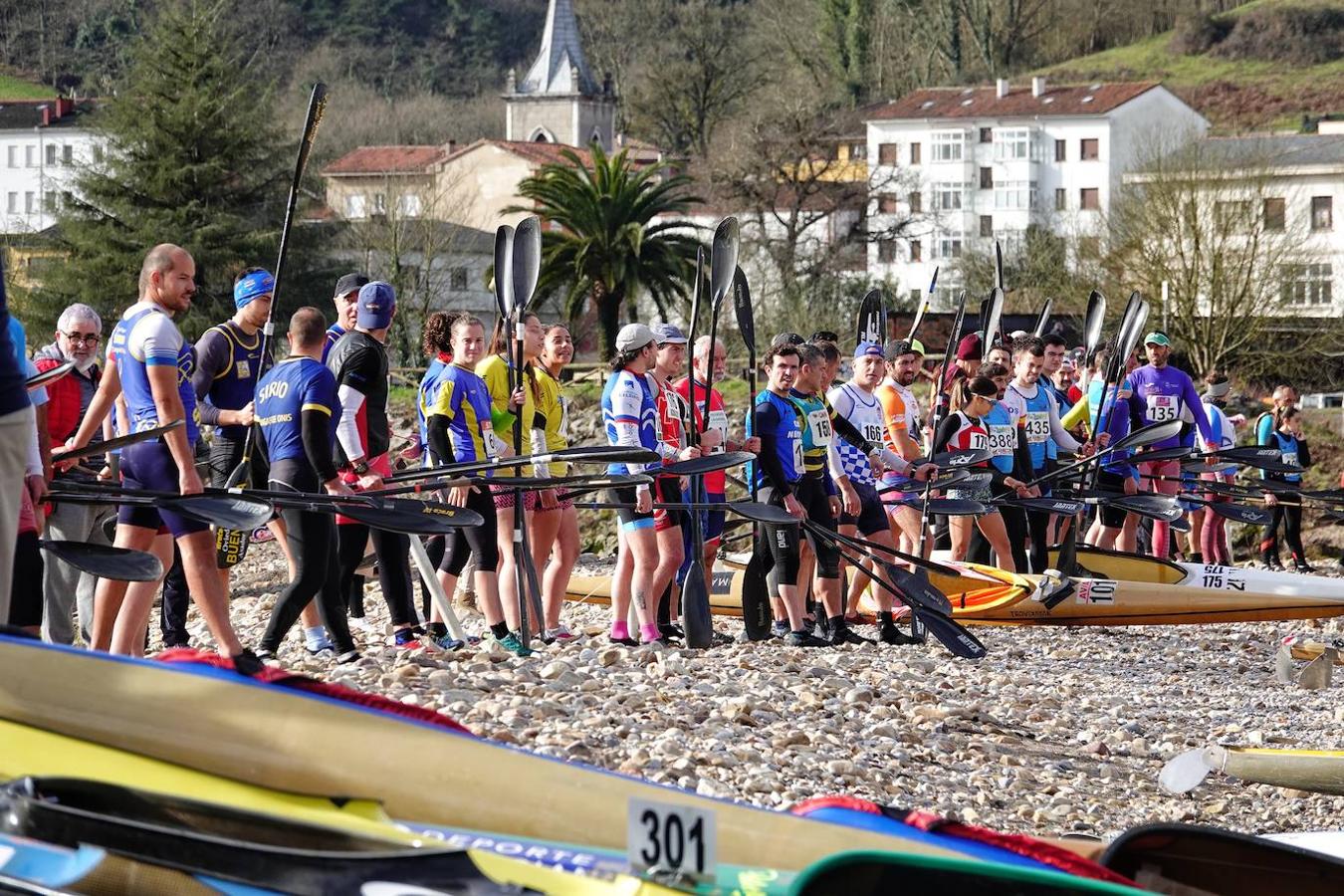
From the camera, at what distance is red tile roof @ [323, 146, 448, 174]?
78188mm

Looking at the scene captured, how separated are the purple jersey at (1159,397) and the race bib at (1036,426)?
1741 millimetres

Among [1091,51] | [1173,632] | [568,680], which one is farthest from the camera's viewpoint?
[1091,51]

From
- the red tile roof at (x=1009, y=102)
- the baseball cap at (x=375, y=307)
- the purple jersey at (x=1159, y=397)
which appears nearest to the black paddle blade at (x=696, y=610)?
the baseball cap at (x=375, y=307)

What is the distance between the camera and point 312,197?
4859cm

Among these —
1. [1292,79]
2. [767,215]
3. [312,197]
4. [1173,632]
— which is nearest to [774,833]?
[1173,632]

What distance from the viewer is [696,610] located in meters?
9.48

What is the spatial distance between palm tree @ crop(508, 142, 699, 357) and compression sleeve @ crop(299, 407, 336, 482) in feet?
111

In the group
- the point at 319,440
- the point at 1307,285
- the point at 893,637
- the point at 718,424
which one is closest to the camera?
the point at 319,440

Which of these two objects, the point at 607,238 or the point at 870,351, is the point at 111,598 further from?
the point at 607,238

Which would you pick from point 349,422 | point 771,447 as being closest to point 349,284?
point 349,422

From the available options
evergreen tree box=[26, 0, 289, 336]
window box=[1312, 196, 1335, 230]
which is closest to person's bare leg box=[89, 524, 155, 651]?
evergreen tree box=[26, 0, 289, 336]

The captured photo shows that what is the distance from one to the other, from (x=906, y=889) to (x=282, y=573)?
1946 cm

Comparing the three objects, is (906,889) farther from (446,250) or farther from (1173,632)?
(446,250)

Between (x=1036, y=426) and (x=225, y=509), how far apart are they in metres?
7.82
